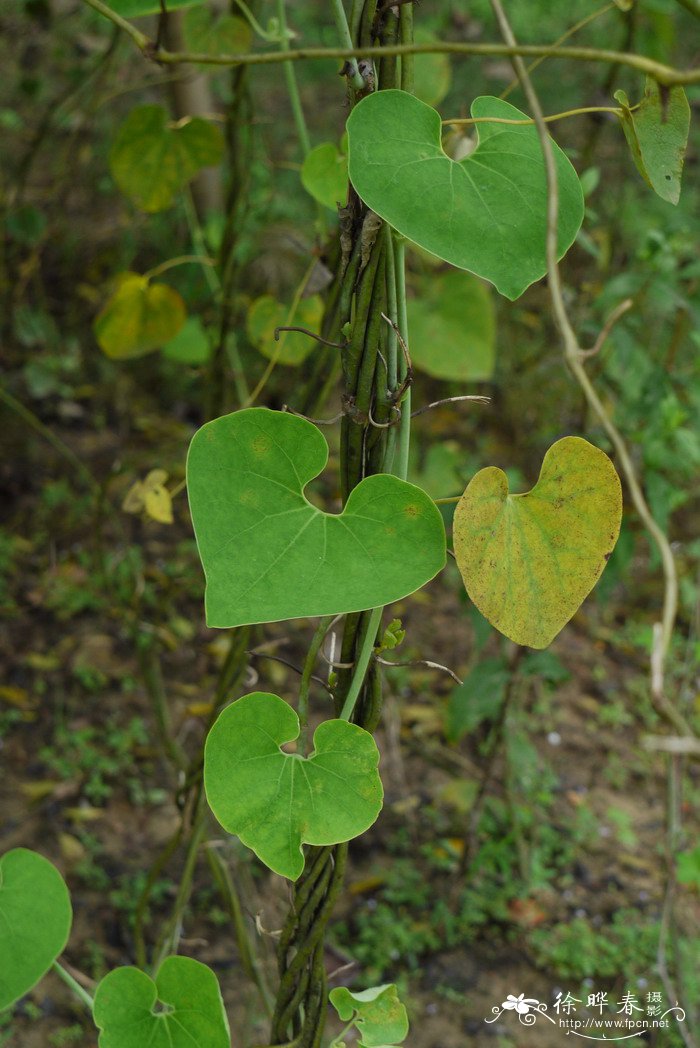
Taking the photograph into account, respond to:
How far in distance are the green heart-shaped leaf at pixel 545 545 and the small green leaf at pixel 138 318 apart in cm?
86

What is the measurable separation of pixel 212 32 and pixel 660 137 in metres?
0.91

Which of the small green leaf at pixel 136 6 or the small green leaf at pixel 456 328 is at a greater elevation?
the small green leaf at pixel 136 6

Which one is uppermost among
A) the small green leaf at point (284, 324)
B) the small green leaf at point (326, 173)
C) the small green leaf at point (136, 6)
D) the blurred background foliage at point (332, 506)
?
the small green leaf at point (136, 6)

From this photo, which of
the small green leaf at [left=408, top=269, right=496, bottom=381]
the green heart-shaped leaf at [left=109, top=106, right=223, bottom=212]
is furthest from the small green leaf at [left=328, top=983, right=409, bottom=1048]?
the green heart-shaped leaf at [left=109, top=106, right=223, bottom=212]

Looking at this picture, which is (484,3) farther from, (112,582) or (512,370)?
(112,582)

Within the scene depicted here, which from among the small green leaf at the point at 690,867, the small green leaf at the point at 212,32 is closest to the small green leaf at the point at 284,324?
the small green leaf at the point at 212,32

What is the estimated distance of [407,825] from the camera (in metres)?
1.71

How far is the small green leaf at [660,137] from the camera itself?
2.00ft

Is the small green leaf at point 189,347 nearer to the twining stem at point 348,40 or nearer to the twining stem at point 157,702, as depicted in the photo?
the twining stem at point 157,702

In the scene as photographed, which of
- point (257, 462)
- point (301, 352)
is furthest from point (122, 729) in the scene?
point (257, 462)

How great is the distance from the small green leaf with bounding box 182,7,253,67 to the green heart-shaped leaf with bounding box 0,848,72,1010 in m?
1.13

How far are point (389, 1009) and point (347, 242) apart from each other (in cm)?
64

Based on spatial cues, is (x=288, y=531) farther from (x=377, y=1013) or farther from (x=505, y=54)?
(x=377, y=1013)

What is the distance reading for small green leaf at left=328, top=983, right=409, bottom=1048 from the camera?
0.74 meters
